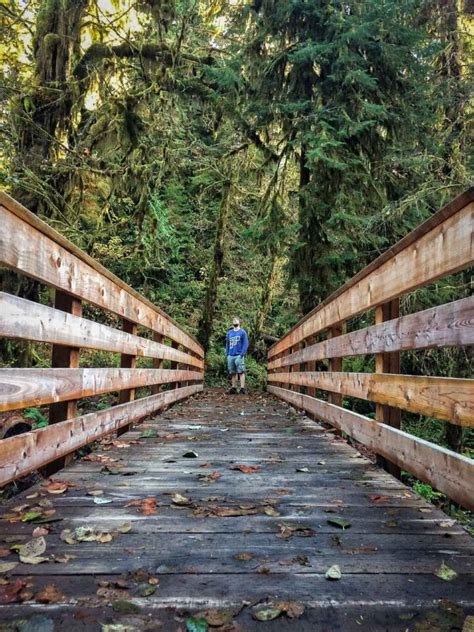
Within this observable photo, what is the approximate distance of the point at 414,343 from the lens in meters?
2.72

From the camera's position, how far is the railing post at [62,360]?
308 centimetres

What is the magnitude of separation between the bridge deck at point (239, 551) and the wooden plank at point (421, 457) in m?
0.18

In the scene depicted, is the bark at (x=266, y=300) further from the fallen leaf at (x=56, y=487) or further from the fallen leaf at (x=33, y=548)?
the fallen leaf at (x=33, y=548)

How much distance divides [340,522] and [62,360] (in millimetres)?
1918

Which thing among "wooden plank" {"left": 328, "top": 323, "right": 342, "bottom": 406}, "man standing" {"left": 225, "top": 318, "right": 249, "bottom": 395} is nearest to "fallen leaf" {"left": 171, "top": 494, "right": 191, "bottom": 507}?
"wooden plank" {"left": 328, "top": 323, "right": 342, "bottom": 406}

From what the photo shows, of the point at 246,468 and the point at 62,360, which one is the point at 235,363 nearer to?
the point at 246,468

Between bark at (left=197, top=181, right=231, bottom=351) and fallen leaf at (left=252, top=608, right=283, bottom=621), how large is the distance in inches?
560

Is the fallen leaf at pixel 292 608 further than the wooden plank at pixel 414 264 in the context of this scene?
No

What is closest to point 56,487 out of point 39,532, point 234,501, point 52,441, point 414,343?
point 52,441

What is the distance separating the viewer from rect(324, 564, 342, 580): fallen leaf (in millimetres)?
1716

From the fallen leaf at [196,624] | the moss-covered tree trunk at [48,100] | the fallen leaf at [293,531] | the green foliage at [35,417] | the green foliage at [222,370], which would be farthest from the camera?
the green foliage at [222,370]

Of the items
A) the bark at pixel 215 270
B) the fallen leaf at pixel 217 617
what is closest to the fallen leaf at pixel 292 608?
the fallen leaf at pixel 217 617

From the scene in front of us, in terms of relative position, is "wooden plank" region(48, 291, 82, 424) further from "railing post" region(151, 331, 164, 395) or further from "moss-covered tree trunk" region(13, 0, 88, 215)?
"moss-covered tree trunk" region(13, 0, 88, 215)

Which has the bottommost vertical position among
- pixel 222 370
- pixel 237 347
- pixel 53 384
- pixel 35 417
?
pixel 35 417
